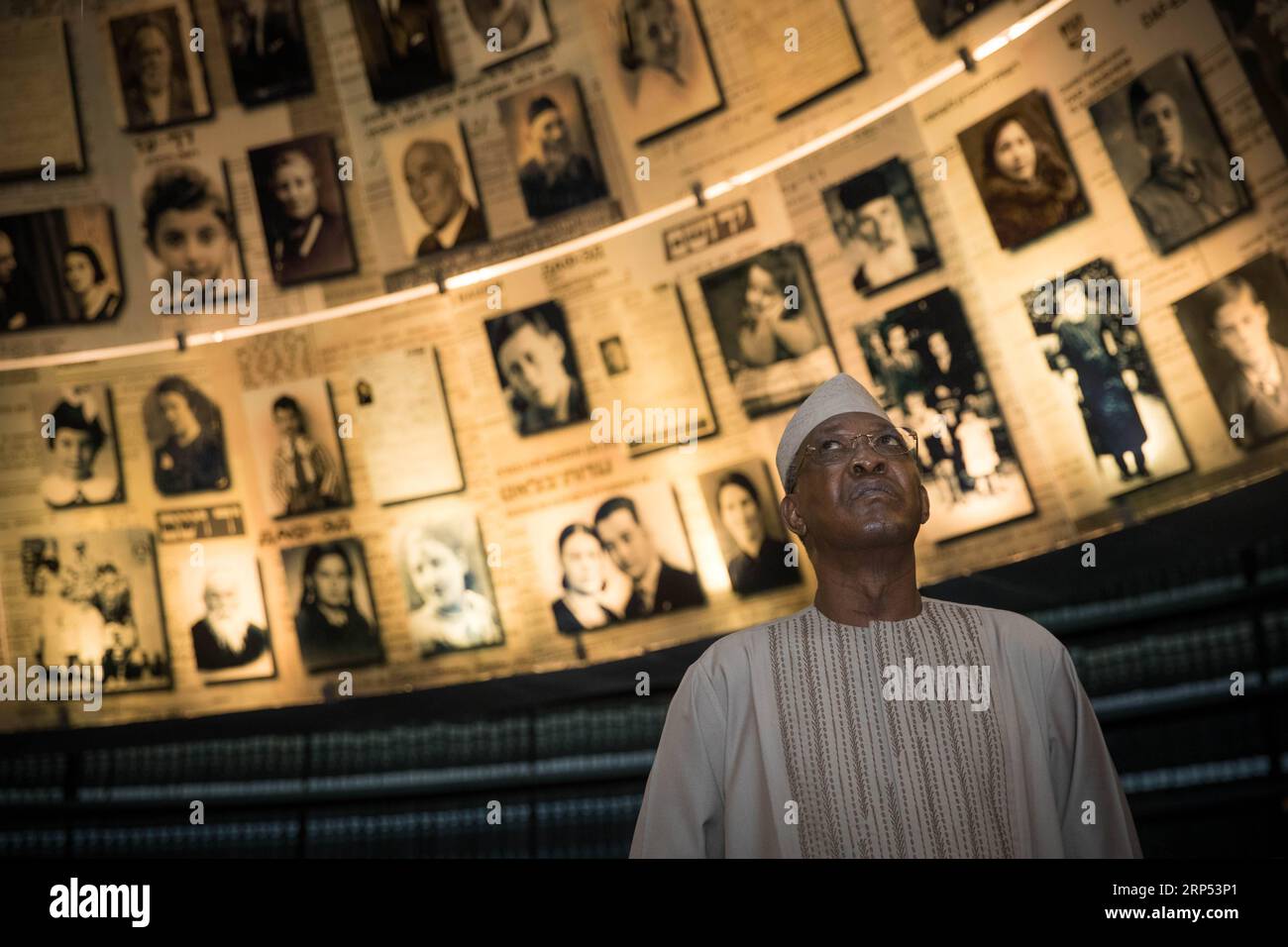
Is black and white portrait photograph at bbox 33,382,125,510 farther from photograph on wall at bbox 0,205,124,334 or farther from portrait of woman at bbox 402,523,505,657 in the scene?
portrait of woman at bbox 402,523,505,657

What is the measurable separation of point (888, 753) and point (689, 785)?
338 millimetres

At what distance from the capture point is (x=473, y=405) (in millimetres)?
4258

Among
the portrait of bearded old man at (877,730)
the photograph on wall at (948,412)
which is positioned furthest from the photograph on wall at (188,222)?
the portrait of bearded old man at (877,730)

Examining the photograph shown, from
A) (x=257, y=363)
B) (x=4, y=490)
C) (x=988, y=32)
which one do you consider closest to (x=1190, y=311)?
(x=988, y=32)

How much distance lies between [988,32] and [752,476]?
5.16ft

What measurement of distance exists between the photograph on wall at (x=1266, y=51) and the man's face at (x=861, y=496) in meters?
1.67

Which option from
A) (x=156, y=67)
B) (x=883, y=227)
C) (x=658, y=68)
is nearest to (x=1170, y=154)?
(x=883, y=227)

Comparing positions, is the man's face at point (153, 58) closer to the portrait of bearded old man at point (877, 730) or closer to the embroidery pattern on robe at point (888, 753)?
the portrait of bearded old man at point (877, 730)

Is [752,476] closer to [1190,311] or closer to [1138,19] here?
[1190,311]

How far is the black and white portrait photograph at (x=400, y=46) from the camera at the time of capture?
4.45 metres

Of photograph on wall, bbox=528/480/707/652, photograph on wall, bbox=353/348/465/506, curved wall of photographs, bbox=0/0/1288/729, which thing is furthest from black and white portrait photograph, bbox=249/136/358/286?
photograph on wall, bbox=528/480/707/652

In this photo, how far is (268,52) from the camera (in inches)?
181

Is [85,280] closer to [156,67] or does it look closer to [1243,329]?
[156,67]

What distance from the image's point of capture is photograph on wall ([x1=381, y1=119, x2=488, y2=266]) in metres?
4.32
